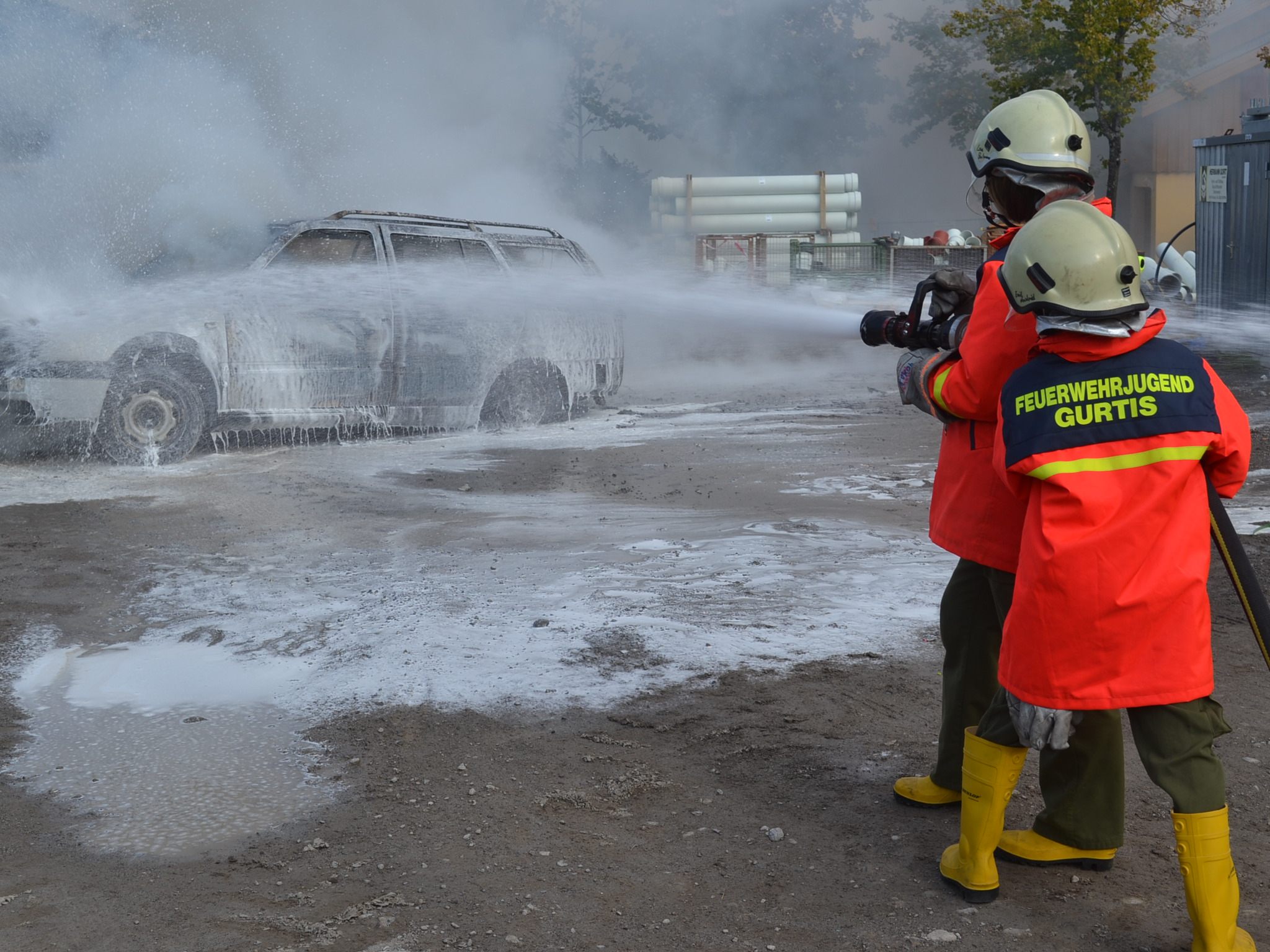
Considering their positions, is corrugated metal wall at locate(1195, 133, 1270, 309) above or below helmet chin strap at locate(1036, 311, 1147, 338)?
above

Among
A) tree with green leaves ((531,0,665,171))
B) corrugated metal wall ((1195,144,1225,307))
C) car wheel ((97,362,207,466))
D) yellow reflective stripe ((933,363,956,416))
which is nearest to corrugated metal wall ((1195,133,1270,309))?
corrugated metal wall ((1195,144,1225,307))

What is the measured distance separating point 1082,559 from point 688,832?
1236 millimetres

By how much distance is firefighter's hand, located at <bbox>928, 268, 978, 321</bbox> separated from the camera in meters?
2.76

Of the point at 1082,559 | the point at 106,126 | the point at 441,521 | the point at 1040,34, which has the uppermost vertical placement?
the point at 1040,34

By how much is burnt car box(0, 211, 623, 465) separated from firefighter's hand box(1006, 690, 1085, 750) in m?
6.73

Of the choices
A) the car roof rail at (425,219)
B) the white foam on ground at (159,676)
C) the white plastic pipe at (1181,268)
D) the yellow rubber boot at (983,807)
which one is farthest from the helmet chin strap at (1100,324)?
the white plastic pipe at (1181,268)

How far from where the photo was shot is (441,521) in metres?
6.40

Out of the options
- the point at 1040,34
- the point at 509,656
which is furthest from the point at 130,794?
the point at 1040,34

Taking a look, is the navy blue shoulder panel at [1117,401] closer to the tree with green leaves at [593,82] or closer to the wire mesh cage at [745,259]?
the wire mesh cage at [745,259]

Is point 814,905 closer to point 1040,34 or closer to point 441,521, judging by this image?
point 441,521

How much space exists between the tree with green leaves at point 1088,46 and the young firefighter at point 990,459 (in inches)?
548

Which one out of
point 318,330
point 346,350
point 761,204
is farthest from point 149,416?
point 761,204

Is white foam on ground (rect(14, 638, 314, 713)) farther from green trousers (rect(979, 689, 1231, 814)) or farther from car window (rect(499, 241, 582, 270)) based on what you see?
car window (rect(499, 241, 582, 270))

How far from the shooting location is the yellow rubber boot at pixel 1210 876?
2338 mm
